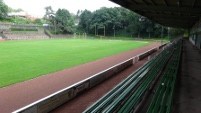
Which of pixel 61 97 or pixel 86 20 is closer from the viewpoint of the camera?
pixel 61 97

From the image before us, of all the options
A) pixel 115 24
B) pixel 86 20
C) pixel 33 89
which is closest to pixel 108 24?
pixel 115 24

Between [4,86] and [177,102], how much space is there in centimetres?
731

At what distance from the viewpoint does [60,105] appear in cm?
651

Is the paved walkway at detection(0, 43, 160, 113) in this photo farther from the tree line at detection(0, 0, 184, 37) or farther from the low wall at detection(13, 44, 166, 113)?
the tree line at detection(0, 0, 184, 37)

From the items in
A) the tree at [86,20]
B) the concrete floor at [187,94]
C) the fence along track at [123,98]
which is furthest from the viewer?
the tree at [86,20]

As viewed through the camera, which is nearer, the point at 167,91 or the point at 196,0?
the point at 167,91

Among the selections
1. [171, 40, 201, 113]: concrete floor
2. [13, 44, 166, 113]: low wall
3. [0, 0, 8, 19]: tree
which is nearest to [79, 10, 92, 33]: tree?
[0, 0, 8, 19]: tree

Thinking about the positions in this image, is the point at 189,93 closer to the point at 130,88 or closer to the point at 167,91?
the point at 167,91

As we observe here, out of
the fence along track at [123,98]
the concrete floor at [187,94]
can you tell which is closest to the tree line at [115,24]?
the concrete floor at [187,94]

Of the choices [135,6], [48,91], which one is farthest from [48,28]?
[48,91]

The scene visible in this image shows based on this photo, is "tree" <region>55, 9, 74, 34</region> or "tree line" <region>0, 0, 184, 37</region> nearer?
"tree line" <region>0, 0, 184, 37</region>

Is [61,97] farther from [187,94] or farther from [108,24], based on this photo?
[108,24]

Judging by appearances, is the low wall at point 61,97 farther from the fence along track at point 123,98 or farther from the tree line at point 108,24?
the tree line at point 108,24

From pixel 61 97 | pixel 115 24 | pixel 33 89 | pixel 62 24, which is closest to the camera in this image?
pixel 61 97
